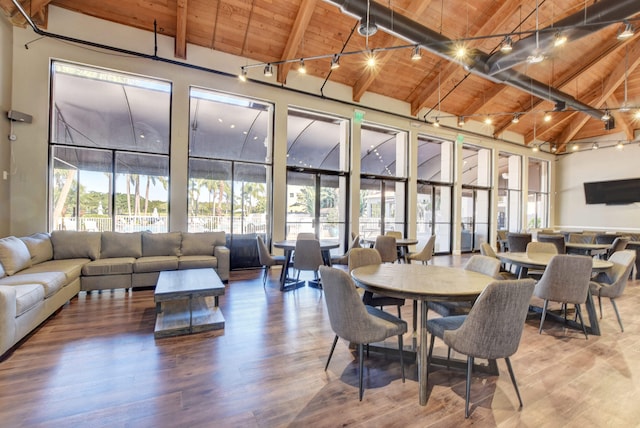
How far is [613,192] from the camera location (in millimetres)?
10641

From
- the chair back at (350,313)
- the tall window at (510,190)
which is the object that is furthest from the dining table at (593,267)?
the tall window at (510,190)

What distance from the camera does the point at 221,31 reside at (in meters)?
5.77

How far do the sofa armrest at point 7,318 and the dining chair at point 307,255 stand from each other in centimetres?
318

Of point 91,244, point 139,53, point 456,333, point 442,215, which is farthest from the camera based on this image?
point 442,215

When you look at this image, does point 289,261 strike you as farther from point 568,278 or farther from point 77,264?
point 568,278

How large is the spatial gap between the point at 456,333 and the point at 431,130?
8.37 metres

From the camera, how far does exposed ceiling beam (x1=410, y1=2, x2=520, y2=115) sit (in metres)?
6.07

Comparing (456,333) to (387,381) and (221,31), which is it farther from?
(221,31)

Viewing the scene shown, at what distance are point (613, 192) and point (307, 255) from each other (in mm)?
12481

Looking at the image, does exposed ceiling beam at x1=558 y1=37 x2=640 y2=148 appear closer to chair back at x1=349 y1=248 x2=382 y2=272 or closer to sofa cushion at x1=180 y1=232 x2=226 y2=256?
chair back at x1=349 y1=248 x2=382 y2=272

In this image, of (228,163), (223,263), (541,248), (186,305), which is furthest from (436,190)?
(186,305)

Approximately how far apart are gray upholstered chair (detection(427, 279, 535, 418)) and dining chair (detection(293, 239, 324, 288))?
294 cm

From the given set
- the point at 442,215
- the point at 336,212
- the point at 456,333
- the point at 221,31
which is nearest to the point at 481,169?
the point at 442,215

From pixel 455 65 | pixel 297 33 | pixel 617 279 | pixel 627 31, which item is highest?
pixel 455 65
